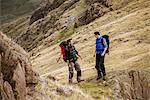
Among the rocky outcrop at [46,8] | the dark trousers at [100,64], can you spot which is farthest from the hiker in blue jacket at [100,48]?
the rocky outcrop at [46,8]

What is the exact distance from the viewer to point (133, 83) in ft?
91.4

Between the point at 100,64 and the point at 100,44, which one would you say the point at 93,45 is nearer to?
the point at 100,64

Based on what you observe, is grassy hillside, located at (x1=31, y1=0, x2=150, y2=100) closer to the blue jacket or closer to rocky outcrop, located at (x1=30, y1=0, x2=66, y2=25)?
the blue jacket

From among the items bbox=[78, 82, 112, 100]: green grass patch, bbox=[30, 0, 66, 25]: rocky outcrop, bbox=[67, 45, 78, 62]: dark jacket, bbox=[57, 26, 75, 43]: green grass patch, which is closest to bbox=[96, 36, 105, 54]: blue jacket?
bbox=[67, 45, 78, 62]: dark jacket

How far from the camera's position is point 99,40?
25.8 m

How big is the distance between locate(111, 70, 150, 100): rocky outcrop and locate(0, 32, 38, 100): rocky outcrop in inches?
294

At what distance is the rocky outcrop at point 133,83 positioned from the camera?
27016 millimetres

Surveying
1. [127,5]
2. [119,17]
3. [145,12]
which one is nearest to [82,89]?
[145,12]

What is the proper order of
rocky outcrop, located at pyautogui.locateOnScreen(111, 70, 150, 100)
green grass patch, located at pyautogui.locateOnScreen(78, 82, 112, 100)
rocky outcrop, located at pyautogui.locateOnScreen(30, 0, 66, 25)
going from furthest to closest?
rocky outcrop, located at pyautogui.locateOnScreen(30, 0, 66, 25)
rocky outcrop, located at pyautogui.locateOnScreen(111, 70, 150, 100)
green grass patch, located at pyautogui.locateOnScreen(78, 82, 112, 100)

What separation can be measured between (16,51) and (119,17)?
39526 millimetres

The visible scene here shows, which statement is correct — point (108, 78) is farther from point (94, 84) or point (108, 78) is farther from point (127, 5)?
point (127, 5)

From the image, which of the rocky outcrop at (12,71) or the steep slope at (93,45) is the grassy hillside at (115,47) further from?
the rocky outcrop at (12,71)

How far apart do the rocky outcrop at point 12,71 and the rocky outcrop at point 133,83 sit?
7466mm

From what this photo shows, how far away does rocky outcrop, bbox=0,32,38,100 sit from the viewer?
19180 mm
